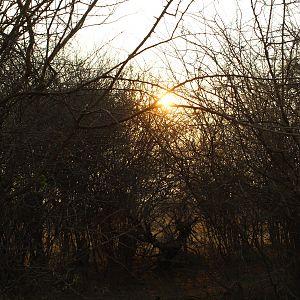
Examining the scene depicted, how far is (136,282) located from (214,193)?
292 cm

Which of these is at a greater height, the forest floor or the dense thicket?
the dense thicket

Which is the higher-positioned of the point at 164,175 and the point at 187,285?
the point at 164,175

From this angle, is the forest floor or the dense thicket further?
the forest floor

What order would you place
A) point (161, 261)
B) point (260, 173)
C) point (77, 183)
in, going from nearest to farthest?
1. point (260, 173)
2. point (77, 183)
3. point (161, 261)

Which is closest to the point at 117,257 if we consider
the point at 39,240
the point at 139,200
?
the point at 139,200

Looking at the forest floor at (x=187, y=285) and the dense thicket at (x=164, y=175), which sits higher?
the dense thicket at (x=164, y=175)

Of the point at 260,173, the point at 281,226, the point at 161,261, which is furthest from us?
the point at 161,261

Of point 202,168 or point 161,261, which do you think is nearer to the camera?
point 202,168

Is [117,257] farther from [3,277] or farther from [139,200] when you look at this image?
[3,277]

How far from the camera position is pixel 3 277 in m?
4.71

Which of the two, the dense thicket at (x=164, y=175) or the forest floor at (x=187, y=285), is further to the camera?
the forest floor at (x=187, y=285)

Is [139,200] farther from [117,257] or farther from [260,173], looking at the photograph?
[260,173]

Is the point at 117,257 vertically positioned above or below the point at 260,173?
below

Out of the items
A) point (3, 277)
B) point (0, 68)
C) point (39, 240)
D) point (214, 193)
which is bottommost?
point (3, 277)
